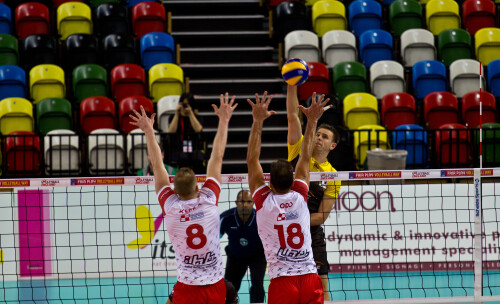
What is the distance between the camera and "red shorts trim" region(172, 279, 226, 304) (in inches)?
205

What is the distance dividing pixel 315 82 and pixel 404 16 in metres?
3.07

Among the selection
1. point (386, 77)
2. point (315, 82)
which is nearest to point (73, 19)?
point (315, 82)

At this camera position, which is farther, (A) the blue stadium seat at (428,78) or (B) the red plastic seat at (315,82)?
(A) the blue stadium seat at (428,78)

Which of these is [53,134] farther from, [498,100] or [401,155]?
[498,100]

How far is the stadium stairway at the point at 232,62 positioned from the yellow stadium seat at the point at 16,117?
3.13 m

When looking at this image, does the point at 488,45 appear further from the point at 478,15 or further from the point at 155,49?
the point at 155,49

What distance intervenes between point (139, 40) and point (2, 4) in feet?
9.65

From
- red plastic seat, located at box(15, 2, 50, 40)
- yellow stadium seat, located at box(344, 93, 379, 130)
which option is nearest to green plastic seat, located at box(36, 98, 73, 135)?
red plastic seat, located at box(15, 2, 50, 40)

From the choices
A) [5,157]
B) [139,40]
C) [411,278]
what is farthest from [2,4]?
[411,278]

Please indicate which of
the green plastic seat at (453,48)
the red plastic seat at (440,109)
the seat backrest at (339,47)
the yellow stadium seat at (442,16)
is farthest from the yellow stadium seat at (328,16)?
the red plastic seat at (440,109)

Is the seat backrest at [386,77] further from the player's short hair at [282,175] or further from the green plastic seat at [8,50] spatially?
the player's short hair at [282,175]

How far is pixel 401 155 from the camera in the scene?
11125 millimetres

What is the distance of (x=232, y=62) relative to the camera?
1512 centimetres

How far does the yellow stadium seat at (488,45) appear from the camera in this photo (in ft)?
47.3
